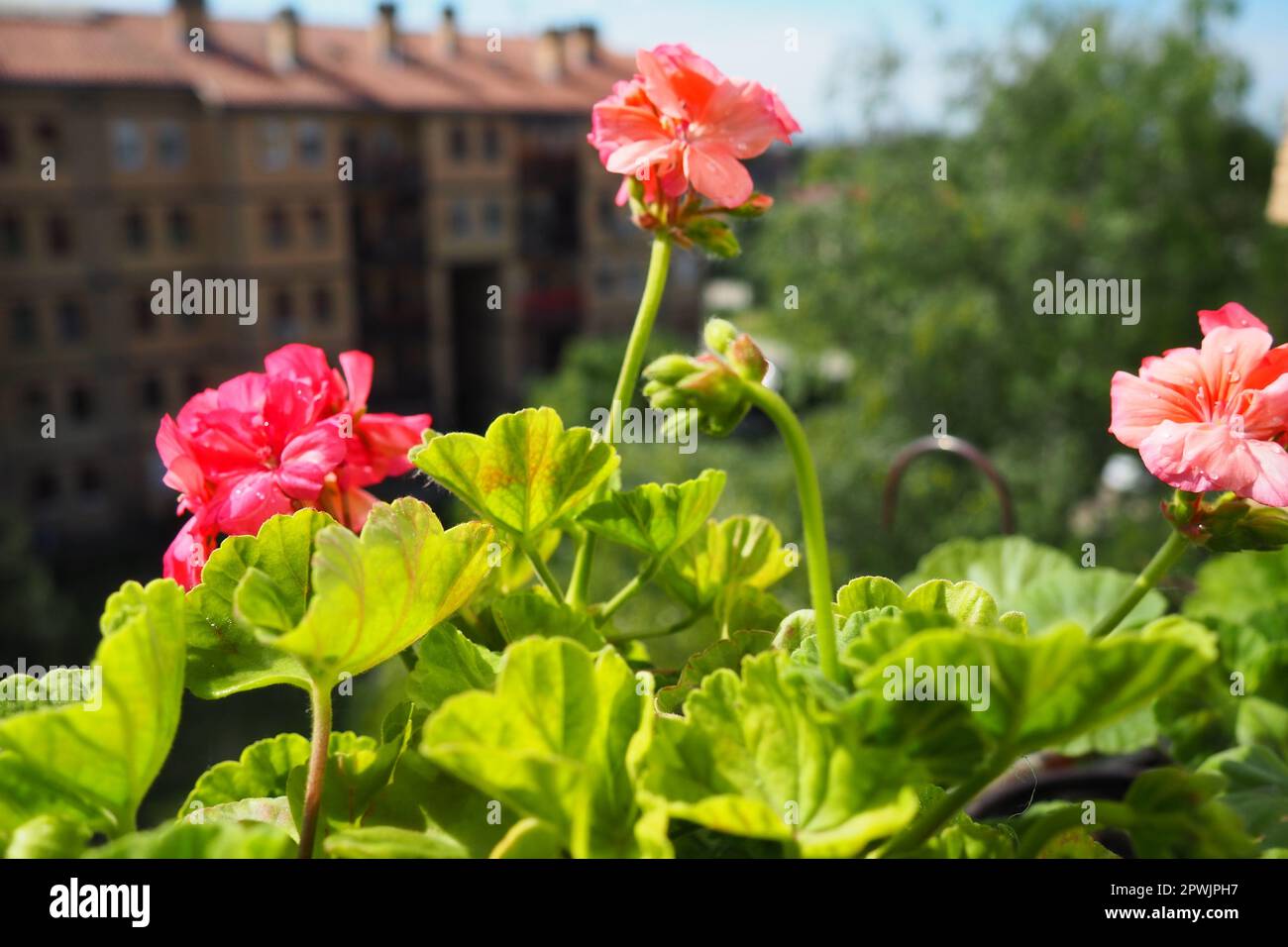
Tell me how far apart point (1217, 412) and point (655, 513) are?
0.15 metres

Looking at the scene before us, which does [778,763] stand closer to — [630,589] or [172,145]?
[630,589]

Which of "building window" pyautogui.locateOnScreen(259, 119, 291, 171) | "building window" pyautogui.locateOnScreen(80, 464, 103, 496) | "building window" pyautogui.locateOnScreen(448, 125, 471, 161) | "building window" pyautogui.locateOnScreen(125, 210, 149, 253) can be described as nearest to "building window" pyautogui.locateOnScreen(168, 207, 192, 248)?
"building window" pyautogui.locateOnScreen(125, 210, 149, 253)

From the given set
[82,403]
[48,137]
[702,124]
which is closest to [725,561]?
[702,124]

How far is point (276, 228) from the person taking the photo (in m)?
10.4

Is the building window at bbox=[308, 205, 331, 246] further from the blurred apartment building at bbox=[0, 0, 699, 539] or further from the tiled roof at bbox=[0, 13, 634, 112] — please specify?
the tiled roof at bbox=[0, 13, 634, 112]

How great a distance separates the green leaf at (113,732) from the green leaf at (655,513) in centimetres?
12

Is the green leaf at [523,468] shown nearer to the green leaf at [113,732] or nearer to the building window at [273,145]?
the green leaf at [113,732]

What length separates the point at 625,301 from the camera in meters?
12.6

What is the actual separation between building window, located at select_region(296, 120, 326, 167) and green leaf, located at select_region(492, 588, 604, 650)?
419 inches

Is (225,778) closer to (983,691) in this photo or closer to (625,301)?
(983,691)

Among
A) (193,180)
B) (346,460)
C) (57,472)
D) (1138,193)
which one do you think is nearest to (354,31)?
(193,180)
